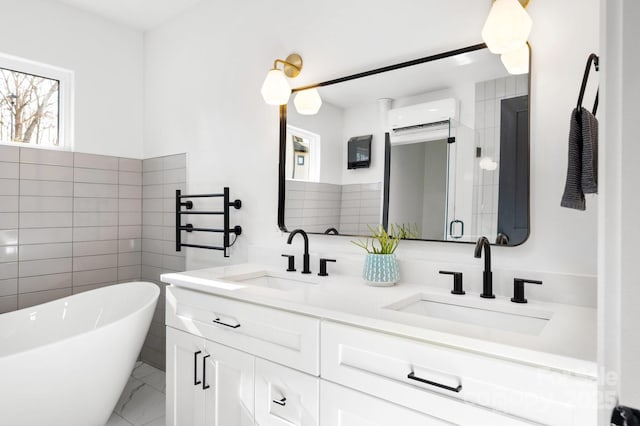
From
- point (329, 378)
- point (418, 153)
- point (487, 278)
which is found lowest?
point (329, 378)

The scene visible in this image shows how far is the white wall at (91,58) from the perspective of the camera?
246 cm

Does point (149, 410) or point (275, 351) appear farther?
point (149, 410)

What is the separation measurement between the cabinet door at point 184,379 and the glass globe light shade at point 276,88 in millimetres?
1216

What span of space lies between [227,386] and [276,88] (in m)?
1.41

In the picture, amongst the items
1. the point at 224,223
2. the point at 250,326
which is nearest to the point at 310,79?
the point at 224,223

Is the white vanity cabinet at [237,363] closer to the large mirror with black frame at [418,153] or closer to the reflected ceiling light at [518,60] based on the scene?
the large mirror with black frame at [418,153]

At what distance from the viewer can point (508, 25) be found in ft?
4.24

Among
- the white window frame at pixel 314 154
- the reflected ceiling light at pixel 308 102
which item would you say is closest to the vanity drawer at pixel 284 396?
the white window frame at pixel 314 154

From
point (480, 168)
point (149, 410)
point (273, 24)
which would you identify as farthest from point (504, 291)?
point (149, 410)

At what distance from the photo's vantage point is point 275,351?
132cm

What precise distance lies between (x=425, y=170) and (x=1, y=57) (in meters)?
2.71

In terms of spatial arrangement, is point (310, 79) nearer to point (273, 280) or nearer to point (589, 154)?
point (273, 280)

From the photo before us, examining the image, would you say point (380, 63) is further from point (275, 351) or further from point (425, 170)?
point (275, 351)

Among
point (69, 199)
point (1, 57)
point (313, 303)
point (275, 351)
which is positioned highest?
point (1, 57)
